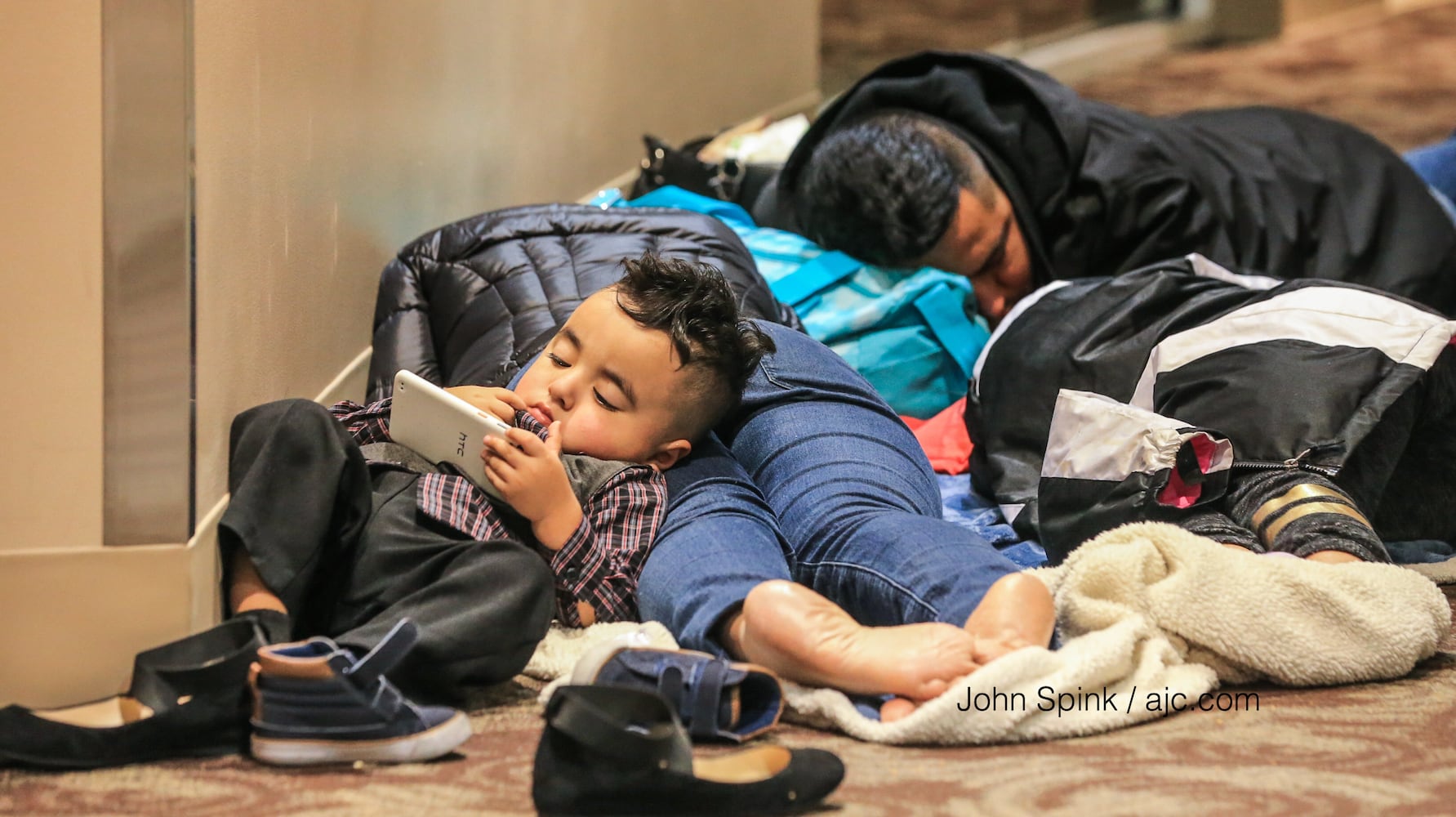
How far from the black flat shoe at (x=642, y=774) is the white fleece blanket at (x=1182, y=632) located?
13 centimetres

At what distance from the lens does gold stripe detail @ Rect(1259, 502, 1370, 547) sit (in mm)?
1254

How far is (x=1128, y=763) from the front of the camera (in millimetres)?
977

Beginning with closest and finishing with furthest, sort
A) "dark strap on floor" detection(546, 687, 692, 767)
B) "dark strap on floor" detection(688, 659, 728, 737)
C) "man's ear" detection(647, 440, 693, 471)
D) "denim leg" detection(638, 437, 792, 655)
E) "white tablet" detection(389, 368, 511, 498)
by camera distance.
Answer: "dark strap on floor" detection(546, 687, 692, 767), "dark strap on floor" detection(688, 659, 728, 737), "denim leg" detection(638, 437, 792, 655), "white tablet" detection(389, 368, 511, 498), "man's ear" detection(647, 440, 693, 471)

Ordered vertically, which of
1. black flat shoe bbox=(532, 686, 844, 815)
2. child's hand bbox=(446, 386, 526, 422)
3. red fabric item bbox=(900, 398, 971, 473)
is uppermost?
child's hand bbox=(446, 386, 526, 422)

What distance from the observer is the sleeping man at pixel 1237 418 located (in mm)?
1300

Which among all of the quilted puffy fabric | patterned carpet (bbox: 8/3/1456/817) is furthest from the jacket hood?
patterned carpet (bbox: 8/3/1456/817)

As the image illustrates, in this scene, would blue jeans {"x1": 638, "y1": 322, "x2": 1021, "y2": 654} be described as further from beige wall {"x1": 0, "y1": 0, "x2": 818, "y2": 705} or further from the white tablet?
beige wall {"x1": 0, "y1": 0, "x2": 818, "y2": 705}

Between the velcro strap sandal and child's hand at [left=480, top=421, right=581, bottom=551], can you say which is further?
child's hand at [left=480, top=421, right=581, bottom=551]

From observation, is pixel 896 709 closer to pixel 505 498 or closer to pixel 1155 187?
pixel 505 498

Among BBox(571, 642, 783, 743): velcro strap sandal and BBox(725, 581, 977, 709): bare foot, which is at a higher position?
BBox(725, 581, 977, 709): bare foot

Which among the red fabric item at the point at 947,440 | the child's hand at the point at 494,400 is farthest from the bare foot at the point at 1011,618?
the red fabric item at the point at 947,440

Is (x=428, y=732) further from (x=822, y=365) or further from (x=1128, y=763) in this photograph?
(x=822, y=365)

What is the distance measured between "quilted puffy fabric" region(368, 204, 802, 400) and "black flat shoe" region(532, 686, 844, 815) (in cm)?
75

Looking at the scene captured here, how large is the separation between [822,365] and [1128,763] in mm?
631
